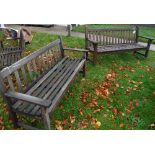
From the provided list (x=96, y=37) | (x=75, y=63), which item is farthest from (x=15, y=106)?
(x=96, y=37)

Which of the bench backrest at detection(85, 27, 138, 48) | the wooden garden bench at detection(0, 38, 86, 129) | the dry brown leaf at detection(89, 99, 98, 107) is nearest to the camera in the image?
the wooden garden bench at detection(0, 38, 86, 129)

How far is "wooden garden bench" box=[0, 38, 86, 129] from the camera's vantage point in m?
2.79

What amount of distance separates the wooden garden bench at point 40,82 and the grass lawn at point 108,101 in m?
0.50

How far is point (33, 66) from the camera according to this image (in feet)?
11.9

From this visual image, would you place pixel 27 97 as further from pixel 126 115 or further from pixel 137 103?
pixel 137 103

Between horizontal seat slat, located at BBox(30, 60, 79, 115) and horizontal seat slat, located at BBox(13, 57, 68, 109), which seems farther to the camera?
horizontal seat slat, located at BBox(30, 60, 79, 115)

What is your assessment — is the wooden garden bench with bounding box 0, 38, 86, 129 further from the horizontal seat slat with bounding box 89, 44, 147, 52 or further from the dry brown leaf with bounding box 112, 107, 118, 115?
the horizontal seat slat with bounding box 89, 44, 147, 52

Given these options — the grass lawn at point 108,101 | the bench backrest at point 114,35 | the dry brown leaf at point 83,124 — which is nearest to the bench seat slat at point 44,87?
the grass lawn at point 108,101

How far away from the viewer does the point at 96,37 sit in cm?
620

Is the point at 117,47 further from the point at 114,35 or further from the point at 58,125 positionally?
the point at 58,125

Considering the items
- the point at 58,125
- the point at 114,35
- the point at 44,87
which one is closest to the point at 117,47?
the point at 114,35

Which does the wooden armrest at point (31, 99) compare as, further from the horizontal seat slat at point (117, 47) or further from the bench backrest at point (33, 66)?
the horizontal seat slat at point (117, 47)

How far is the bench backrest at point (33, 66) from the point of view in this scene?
9.65ft

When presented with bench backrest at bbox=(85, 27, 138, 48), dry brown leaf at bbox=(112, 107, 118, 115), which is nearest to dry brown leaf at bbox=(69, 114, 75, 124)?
dry brown leaf at bbox=(112, 107, 118, 115)
